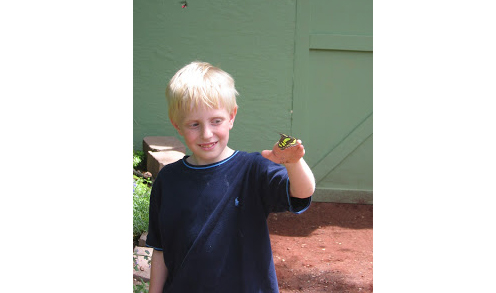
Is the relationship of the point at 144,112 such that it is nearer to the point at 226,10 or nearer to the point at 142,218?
the point at 226,10

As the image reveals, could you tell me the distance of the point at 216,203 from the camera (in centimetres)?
177

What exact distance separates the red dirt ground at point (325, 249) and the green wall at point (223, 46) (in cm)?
129

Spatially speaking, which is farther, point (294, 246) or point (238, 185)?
point (294, 246)

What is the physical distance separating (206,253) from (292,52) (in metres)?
4.28

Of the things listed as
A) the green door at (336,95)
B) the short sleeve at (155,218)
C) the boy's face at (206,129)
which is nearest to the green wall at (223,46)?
the green door at (336,95)

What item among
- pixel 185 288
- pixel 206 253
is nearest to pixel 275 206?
pixel 206 253

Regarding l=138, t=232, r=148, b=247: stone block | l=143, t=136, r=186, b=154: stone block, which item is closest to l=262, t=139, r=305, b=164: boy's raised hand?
l=138, t=232, r=148, b=247: stone block

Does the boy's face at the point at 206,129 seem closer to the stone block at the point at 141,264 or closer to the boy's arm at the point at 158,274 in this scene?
the boy's arm at the point at 158,274

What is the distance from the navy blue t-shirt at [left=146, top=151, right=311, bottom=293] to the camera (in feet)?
5.70

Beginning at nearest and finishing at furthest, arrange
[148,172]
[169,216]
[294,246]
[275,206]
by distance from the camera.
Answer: [275,206]
[169,216]
[294,246]
[148,172]

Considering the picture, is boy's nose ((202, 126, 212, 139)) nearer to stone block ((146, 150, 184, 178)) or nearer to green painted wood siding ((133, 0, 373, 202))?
stone block ((146, 150, 184, 178))

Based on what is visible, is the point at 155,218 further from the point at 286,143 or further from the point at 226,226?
the point at 286,143

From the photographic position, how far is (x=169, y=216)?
72.0 inches

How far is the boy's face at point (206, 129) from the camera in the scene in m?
1.74
